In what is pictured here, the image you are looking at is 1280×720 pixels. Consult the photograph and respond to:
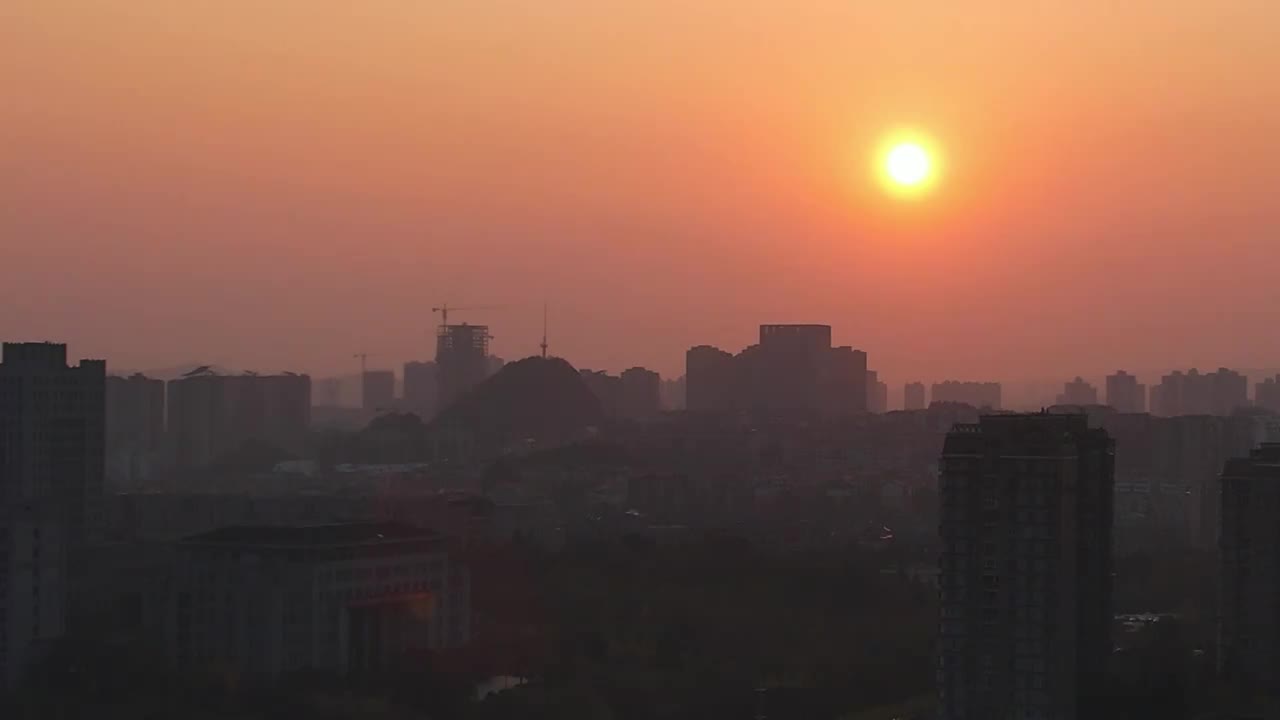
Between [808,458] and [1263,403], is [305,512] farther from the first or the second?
[1263,403]

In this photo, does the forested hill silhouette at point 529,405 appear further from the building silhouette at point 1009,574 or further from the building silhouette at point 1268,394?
the building silhouette at point 1009,574

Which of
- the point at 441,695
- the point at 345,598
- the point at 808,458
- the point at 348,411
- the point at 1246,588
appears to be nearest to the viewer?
the point at 441,695

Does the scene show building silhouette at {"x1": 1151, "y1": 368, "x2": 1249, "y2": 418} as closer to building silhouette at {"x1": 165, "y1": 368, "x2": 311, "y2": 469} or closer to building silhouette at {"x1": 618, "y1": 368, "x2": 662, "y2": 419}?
building silhouette at {"x1": 618, "y1": 368, "x2": 662, "y2": 419}

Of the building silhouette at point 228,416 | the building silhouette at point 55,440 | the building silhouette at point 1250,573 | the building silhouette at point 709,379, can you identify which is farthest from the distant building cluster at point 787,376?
the building silhouette at point 1250,573

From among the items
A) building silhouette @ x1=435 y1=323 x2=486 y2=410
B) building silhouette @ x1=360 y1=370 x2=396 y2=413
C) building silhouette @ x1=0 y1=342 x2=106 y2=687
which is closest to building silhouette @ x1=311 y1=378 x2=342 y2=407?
building silhouette @ x1=360 y1=370 x2=396 y2=413

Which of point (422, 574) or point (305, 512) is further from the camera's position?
point (305, 512)

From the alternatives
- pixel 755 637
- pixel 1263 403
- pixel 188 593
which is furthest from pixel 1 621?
pixel 1263 403

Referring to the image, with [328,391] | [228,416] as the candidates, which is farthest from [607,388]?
[328,391]
